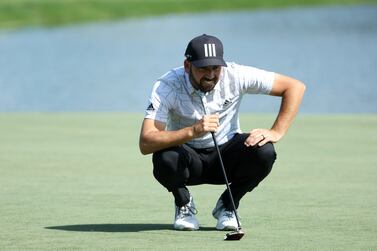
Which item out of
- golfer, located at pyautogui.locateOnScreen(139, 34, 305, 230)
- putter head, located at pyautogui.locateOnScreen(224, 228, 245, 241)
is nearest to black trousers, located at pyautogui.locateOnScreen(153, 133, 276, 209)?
golfer, located at pyautogui.locateOnScreen(139, 34, 305, 230)

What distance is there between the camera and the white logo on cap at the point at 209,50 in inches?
255

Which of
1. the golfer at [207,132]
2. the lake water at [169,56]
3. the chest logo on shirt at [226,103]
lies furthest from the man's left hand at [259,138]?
the lake water at [169,56]

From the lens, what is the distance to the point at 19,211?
7.54 metres

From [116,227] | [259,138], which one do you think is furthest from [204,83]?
[116,227]

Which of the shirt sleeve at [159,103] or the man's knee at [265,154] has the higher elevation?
the shirt sleeve at [159,103]

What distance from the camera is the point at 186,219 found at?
680 cm

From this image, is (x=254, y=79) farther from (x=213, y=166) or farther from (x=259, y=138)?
(x=213, y=166)

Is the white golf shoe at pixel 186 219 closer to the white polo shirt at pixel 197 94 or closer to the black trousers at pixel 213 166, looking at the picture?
the black trousers at pixel 213 166

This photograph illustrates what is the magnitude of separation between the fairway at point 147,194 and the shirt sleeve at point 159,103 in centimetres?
61

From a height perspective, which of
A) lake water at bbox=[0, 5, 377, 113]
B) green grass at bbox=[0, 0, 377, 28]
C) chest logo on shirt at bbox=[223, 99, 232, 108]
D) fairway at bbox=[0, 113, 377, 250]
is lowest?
lake water at bbox=[0, 5, 377, 113]

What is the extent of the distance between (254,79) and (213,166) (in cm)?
54

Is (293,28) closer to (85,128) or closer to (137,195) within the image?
(85,128)

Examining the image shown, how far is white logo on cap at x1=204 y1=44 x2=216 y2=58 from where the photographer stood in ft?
21.2

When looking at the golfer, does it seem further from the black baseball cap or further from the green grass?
the green grass
